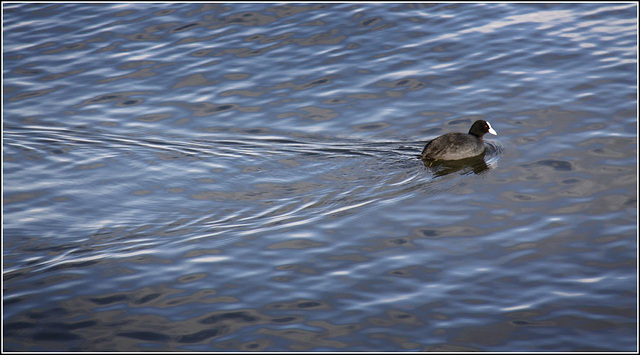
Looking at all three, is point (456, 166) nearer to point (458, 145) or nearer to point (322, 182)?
point (458, 145)

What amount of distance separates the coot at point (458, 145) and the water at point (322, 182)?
251 mm

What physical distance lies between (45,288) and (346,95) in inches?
269

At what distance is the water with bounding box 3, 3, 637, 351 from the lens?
7.30 meters

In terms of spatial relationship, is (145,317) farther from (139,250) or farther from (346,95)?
(346,95)

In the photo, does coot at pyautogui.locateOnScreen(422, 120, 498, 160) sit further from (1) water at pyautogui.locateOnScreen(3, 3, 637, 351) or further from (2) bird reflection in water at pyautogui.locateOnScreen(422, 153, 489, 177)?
(1) water at pyautogui.locateOnScreen(3, 3, 637, 351)

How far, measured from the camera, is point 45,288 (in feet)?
26.1


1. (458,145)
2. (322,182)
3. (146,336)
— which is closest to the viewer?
(146,336)

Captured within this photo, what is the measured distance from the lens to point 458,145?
426 inches

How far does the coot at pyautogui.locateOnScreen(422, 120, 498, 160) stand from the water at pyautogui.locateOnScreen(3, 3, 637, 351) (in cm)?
25

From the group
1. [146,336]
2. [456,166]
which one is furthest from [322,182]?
[146,336]

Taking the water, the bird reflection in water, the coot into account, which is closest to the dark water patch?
the water

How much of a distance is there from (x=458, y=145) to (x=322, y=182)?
6.85ft

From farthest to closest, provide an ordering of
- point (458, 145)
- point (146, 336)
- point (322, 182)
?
point (458, 145), point (322, 182), point (146, 336)

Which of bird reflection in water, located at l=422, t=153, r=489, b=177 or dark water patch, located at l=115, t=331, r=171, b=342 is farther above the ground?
bird reflection in water, located at l=422, t=153, r=489, b=177
